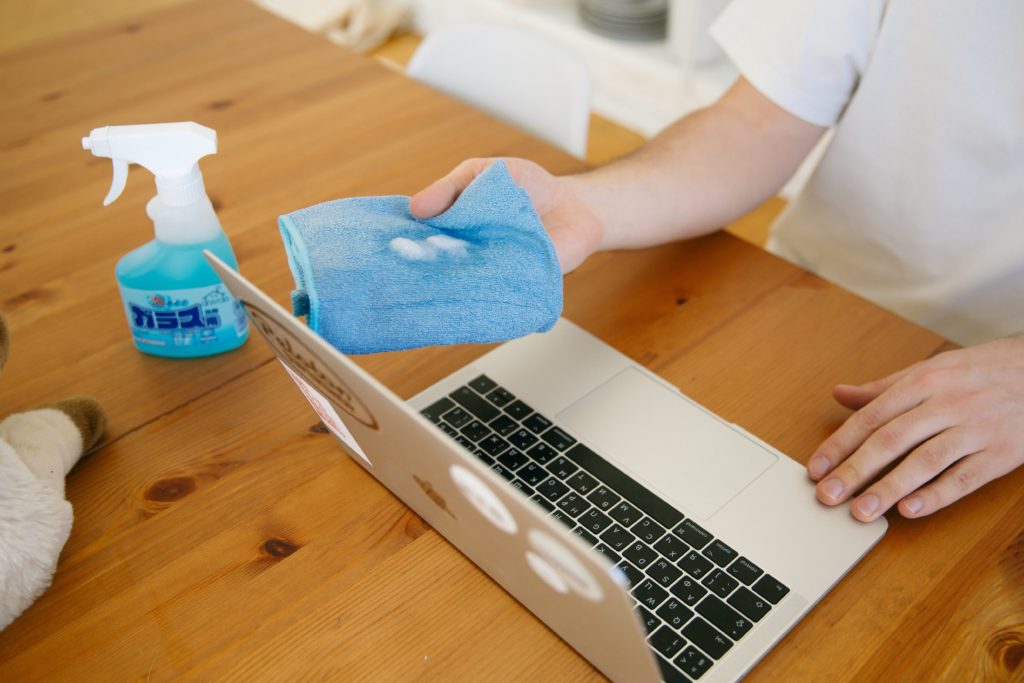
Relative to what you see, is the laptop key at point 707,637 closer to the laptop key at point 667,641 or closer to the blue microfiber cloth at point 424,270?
the laptop key at point 667,641

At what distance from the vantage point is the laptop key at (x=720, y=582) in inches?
22.4

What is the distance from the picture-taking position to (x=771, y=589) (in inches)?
22.5

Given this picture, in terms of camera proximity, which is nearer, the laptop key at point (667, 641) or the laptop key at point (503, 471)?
the laptop key at point (667, 641)

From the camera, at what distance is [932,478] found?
2.10ft

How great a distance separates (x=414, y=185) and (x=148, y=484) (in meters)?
0.44

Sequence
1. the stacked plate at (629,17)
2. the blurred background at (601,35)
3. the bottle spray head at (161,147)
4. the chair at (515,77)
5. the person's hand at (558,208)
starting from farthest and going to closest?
1. the stacked plate at (629,17)
2. the blurred background at (601,35)
3. the chair at (515,77)
4. the person's hand at (558,208)
5. the bottle spray head at (161,147)

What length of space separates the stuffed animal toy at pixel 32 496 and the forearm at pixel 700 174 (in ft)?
1.50

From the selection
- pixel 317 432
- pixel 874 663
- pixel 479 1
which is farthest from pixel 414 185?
pixel 479 1

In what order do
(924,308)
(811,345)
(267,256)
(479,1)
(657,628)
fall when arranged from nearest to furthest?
(657,628) → (811,345) → (267,256) → (924,308) → (479,1)

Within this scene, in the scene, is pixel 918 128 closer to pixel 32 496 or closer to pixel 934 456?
pixel 934 456

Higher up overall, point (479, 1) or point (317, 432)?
point (317, 432)

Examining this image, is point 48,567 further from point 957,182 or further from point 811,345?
point 957,182

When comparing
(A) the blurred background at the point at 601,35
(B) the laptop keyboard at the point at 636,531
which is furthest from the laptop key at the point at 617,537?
(A) the blurred background at the point at 601,35

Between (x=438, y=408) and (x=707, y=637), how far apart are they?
0.27 meters
